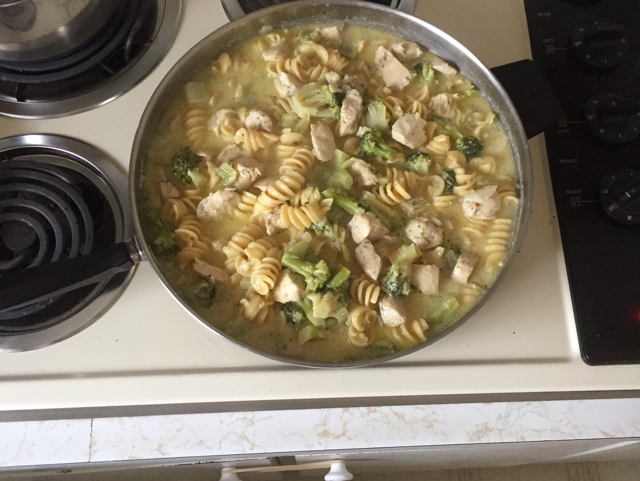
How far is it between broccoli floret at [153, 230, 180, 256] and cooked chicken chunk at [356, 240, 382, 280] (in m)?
0.41

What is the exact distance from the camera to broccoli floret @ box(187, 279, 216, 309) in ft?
3.75

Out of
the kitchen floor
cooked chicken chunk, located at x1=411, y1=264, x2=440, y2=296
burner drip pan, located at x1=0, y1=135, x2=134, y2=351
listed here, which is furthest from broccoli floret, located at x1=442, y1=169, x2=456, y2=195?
the kitchen floor

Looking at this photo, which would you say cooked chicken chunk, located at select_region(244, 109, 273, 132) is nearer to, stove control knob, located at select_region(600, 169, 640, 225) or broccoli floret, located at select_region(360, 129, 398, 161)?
broccoli floret, located at select_region(360, 129, 398, 161)

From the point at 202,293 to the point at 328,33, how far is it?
75 cm

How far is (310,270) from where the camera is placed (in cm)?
115

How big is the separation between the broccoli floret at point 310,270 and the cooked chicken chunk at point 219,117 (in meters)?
0.37

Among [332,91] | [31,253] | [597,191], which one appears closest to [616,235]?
[597,191]

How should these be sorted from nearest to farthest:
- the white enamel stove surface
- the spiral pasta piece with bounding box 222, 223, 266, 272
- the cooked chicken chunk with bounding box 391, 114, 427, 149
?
the white enamel stove surface, the spiral pasta piece with bounding box 222, 223, 266, 272, the cooked chicken chunk with bounding box 391, 114, 427, 149

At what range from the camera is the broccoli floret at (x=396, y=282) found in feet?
3.85

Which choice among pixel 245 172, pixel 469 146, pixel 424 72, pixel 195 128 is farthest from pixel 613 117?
pixel 195 128

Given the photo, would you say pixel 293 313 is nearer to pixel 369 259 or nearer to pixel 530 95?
pixel 369 259

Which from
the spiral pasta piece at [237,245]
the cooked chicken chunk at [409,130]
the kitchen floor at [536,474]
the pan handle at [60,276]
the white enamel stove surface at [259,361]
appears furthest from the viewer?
the kitchen floor at [536,474]

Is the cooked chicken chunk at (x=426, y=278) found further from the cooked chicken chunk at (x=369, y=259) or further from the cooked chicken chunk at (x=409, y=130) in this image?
the cooked chicken chunk at (x=409, y=130)

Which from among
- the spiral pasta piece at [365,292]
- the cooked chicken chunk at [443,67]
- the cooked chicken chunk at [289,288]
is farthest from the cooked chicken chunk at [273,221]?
the cooked chicken chunk at [443,67]
